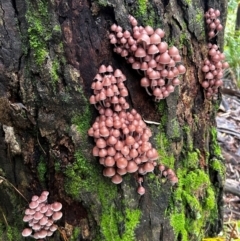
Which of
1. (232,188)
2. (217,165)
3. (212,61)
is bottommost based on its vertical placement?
(232,188)

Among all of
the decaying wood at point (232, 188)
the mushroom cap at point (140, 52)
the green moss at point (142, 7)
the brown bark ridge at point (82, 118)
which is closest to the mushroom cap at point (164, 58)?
the mushroom cap at point (140, 52)

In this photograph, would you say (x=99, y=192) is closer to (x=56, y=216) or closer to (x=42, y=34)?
(x=56, y=216)

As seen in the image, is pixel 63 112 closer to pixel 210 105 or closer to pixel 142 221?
pixel 142 221

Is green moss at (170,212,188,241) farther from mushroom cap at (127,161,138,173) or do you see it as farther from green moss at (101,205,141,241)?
mushroom cap at (127,161,138,173)

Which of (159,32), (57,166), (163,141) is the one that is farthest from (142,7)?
(57,166)

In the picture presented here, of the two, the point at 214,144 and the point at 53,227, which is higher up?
the point at 214,144

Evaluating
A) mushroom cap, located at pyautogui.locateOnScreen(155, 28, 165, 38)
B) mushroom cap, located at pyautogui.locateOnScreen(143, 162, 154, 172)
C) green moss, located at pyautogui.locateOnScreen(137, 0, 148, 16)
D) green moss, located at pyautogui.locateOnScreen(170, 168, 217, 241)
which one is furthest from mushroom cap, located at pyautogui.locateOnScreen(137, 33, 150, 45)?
green moss, located at pyautogui.locateOnScreen(170, 168, 217, 241)
